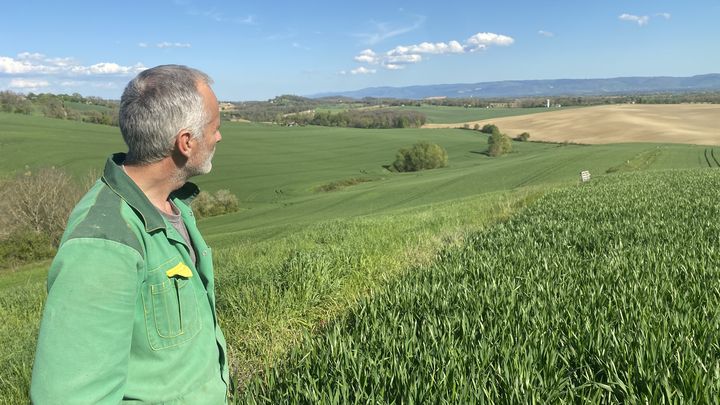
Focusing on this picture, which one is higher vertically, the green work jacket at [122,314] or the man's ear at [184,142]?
the man's ear at [184,142]

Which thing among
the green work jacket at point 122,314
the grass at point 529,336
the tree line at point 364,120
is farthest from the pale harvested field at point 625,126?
the green work jacket at point 122,314

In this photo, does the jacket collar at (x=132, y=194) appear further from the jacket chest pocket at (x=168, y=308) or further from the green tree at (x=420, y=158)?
the green tree at (x=420, y=158)

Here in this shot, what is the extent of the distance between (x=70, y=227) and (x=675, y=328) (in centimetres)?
385

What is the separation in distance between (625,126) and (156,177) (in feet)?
301

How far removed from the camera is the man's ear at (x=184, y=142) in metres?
1.99

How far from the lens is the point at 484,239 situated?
25.3ft

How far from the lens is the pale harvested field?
6900cm

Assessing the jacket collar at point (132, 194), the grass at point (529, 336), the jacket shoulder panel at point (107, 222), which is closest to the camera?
the jacket shoulder panel at point (107, 222)

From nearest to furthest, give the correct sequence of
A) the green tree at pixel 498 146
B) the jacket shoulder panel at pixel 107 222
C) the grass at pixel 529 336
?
1. the jacket shoulder panel at pixel 107 222
2. the grass at pixel 529 336
3. the green tree at pixel 498 146

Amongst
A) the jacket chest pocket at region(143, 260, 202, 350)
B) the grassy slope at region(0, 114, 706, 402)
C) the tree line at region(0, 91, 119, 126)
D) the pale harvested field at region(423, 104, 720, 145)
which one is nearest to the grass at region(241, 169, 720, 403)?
the grassy slope at region(0, 114, 706, 402)

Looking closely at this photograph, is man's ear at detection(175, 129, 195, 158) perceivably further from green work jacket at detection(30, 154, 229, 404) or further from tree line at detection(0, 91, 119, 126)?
tree line at detection(0, 91, 119, 126)

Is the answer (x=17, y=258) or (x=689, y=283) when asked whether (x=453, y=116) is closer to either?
(x=17, y=258)

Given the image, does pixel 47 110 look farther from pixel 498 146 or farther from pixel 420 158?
pixel 498 146

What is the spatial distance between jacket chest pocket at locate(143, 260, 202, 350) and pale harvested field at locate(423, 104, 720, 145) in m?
74.5
